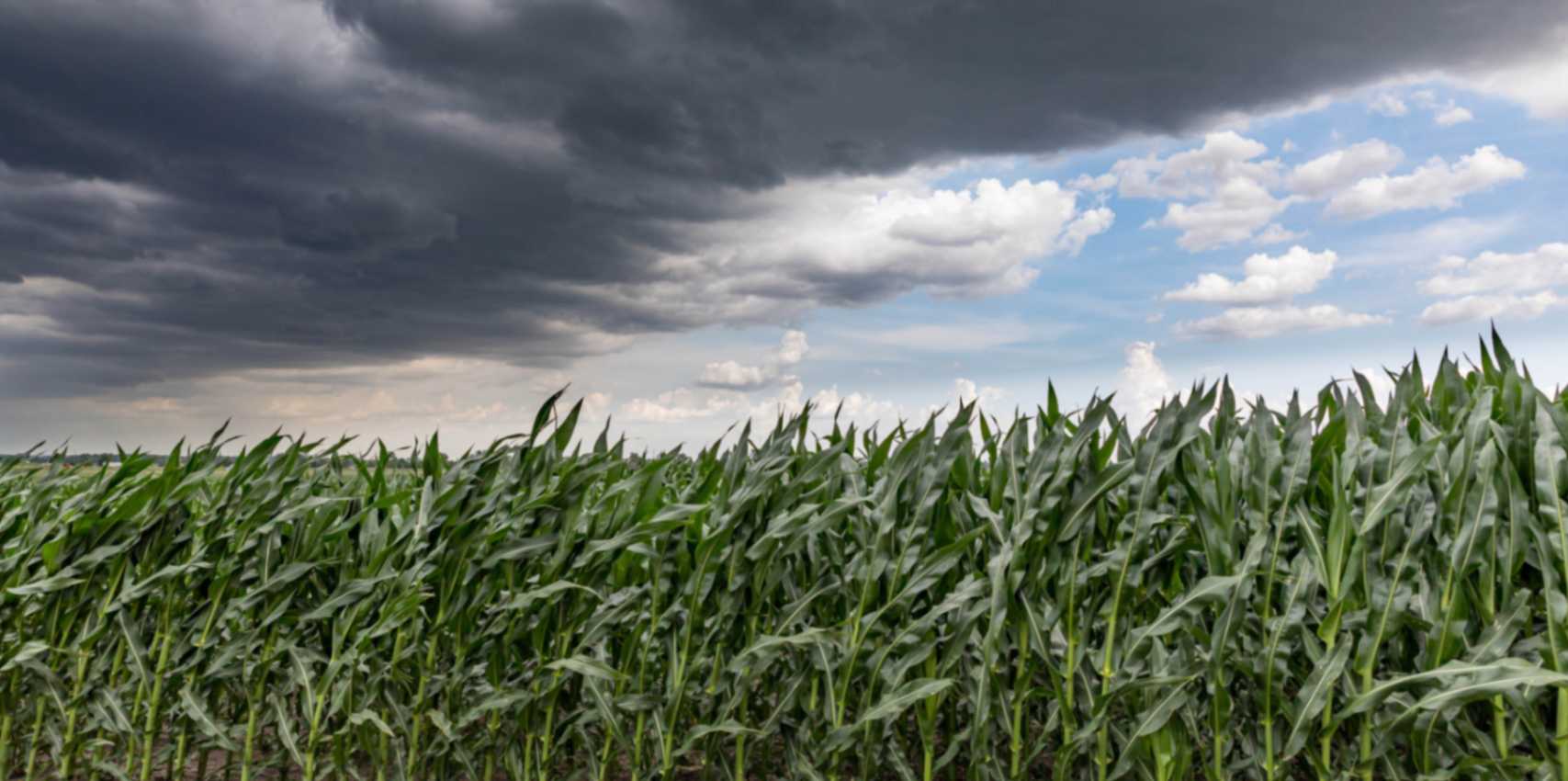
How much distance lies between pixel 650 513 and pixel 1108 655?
181cm

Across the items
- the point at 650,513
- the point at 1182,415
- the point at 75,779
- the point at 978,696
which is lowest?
the point at 75,779

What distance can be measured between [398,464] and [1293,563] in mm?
4881

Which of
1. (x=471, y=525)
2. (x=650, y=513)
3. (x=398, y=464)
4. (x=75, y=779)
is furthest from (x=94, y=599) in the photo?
(x=650, y=513)

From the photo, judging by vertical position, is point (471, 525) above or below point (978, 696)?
above

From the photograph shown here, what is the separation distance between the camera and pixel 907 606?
3369 mm

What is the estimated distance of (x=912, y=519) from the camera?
341 cm

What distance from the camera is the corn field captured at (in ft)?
10.0

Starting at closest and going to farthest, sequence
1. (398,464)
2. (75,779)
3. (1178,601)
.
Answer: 1. (1178,601)
2. (75,779)
3. (398,464)

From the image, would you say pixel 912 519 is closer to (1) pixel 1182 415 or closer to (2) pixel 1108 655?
(2) pixel 1108 655

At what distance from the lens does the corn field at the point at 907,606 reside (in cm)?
305

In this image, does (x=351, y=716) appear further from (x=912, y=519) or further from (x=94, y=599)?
(x=912, y=519)

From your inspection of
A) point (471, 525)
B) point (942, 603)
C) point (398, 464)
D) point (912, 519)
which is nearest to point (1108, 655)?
point (942, 603)

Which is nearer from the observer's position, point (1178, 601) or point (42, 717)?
point (1178, 601)

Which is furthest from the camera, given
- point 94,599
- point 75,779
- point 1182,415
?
point 75,779
